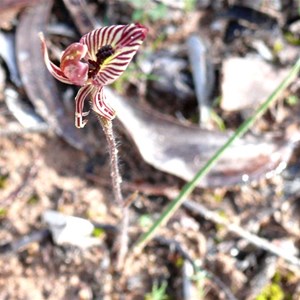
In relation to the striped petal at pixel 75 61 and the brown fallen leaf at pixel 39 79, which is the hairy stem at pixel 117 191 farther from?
the brown fallen leaf at pixel 39 79

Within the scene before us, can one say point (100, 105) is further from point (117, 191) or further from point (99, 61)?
point (117, 191)

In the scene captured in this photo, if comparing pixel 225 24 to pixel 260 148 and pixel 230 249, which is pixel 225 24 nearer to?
pixel 260 148

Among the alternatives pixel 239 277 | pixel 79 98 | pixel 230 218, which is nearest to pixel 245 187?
pixel 230 218

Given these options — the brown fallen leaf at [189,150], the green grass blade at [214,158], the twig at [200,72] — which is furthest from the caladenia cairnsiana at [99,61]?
the twig at [200,72]

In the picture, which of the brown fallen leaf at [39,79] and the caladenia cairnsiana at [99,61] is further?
the brown fallen leaf at [39,79]

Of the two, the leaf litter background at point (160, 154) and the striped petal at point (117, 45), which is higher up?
→ the striped petal at point (117, 45)

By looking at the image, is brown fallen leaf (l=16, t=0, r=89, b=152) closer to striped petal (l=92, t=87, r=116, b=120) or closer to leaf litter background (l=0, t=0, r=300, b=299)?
leaf litter background (l=0, t=0, r=300, b=299)

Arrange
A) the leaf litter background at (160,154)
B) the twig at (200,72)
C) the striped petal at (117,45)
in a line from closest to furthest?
the striped petal at (117,45)
the leaf litter background at (160,154)
the twig at (200,72)
